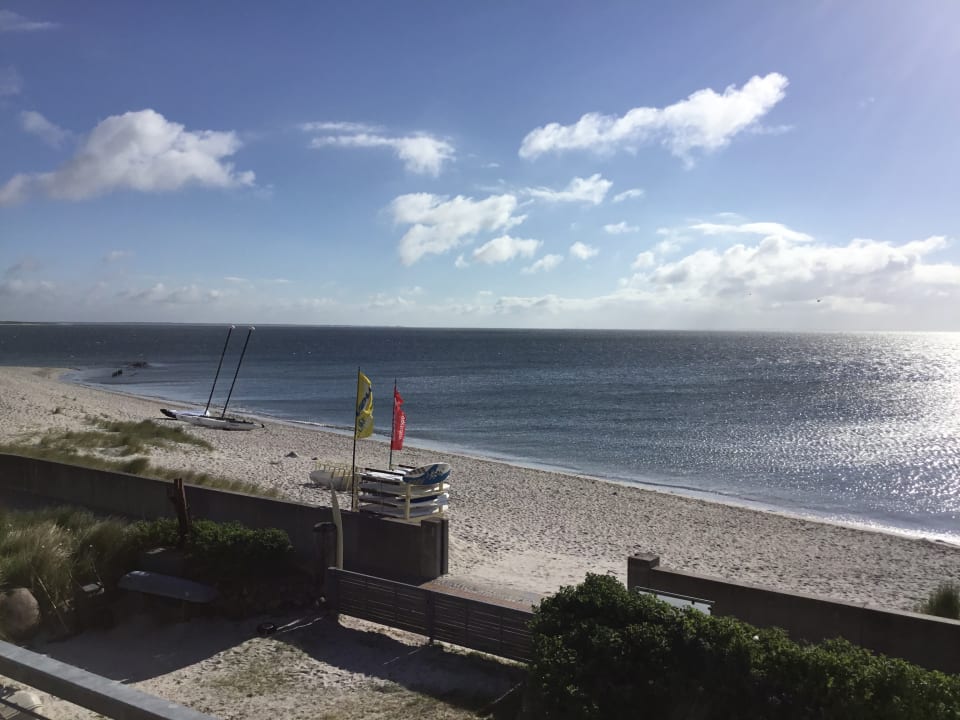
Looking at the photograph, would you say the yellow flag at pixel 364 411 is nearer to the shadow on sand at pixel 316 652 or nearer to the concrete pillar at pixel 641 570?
the shadow on sand at pixel 316 652

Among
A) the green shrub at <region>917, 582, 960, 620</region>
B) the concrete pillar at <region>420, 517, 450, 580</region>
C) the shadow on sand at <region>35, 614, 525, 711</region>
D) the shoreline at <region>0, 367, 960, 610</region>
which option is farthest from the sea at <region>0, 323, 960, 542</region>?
the shadow on sand at <region>35, 614, 525, 711</region>

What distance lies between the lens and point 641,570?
8.82m

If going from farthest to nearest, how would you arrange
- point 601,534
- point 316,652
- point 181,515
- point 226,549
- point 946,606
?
point 601,534, point 181,515, point 946,606, point 226,549, point 316,652

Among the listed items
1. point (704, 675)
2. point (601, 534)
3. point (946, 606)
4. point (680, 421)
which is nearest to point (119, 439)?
point (601, 534)

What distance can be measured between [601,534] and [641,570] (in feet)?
30.4

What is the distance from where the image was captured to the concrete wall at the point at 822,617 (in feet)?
23.4

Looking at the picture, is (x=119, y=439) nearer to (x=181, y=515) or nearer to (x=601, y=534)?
(x=601, y=534)

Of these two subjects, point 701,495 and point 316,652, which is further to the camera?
point 701,495

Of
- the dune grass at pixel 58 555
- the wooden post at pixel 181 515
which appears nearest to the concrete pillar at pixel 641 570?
the wooden post at pixel 181 515

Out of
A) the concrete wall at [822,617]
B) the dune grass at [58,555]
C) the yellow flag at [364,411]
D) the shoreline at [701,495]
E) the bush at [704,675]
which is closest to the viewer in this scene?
the bush at [704,675]

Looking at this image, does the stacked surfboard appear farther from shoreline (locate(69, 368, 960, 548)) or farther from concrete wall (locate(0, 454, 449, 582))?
shoreline (locate(69, 368, 960, 548))

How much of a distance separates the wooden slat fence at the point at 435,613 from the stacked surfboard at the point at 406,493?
6.47ft

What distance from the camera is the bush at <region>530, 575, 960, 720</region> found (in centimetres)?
495

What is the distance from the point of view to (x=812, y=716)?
5.03 m
